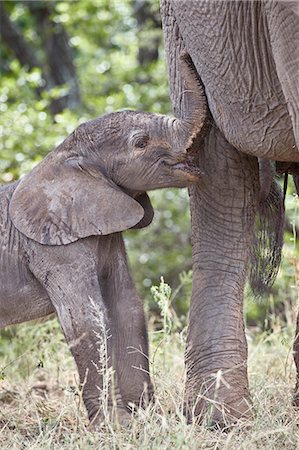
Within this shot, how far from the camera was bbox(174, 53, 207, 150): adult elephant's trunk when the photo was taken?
15.1 feet

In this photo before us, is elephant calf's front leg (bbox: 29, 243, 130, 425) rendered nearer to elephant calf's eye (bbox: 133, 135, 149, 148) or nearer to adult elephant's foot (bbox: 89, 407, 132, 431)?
adult elephant's foot (bbox: 89, 407, 132, 431)

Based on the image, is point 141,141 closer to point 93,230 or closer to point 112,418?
point 93,230

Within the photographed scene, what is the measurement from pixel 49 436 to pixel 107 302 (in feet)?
1.75

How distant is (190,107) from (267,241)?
922mm

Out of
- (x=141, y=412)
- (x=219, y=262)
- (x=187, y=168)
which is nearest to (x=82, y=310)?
(x=141, y=412)

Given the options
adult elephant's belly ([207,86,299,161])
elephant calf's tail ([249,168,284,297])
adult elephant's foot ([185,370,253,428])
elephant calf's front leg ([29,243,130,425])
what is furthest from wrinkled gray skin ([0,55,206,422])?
elephant calf's tail ([249,168,284,297])

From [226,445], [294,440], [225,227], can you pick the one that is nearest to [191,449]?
[226,445]

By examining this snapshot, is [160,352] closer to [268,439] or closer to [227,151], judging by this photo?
[227,151]

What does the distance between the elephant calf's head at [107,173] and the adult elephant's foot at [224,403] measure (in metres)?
0.69

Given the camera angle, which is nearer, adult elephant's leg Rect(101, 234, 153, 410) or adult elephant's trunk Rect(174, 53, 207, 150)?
adult elephant's trunk Rect(174, 53, 207, 150)

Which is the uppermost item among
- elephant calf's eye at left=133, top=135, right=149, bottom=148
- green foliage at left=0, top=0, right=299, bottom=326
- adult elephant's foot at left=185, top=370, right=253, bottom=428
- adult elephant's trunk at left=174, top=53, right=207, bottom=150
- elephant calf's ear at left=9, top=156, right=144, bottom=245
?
adult elephant's trunk at left=174, top=53, right=207, bottom=150

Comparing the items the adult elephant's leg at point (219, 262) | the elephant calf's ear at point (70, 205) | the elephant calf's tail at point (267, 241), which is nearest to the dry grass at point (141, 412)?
the adult elephant's leg at point (219, 262)

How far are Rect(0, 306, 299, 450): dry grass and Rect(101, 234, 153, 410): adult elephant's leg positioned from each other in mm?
112

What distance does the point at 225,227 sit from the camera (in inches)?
199
